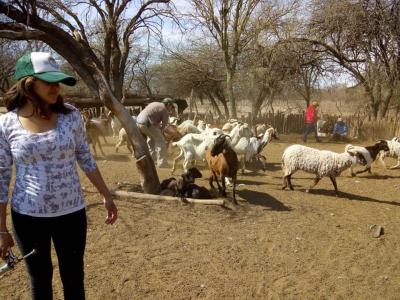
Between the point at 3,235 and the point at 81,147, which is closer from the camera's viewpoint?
the point at 3,235

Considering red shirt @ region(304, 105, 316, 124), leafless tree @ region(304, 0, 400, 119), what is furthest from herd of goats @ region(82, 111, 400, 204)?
leafless tree @ region(304, 0, 400, 119)

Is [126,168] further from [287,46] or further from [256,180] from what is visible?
[287,46]

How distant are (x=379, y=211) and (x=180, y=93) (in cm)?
2600

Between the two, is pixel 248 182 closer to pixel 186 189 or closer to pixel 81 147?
pixel 186 189

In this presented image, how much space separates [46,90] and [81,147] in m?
0.48

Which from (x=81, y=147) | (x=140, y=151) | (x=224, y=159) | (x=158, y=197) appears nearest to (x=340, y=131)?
(x=224, y=159)

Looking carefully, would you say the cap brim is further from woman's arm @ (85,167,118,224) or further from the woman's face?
woman's arm @ (85,167,118,224)

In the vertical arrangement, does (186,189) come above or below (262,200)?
above

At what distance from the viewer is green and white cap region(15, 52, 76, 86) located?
2.48m

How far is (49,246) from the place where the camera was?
2.71 metres

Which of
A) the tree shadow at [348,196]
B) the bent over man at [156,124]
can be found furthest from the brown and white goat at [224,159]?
the bent over man at [156,124]

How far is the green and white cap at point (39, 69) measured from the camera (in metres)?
2.48

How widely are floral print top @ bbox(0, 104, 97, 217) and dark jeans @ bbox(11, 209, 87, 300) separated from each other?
0.06 metres

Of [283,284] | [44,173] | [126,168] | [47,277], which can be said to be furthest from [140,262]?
[126,168]
